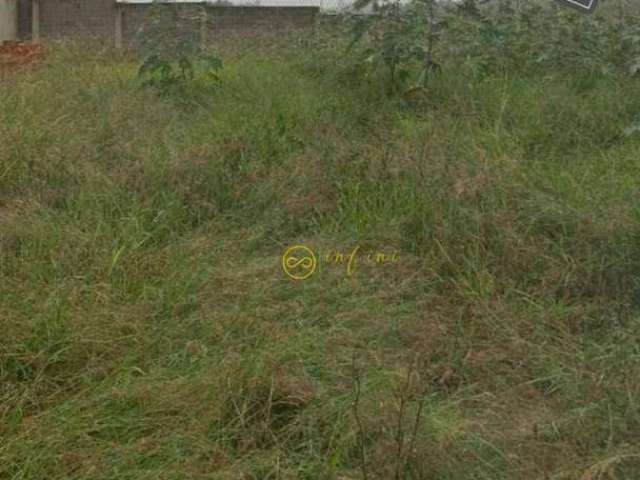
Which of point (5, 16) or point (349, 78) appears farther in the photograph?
point (5, 16)

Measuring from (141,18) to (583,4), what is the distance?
7.24 meters

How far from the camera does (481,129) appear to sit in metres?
4.22

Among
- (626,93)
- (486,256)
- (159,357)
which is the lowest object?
(159,357)

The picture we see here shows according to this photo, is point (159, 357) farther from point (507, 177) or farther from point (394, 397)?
point (507, 177)

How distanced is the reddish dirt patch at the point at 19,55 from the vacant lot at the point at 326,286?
1310mm

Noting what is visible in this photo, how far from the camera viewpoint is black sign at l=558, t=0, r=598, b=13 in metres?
2.28

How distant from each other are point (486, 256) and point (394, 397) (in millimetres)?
1011

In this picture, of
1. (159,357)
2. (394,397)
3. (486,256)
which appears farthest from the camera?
(486,256)

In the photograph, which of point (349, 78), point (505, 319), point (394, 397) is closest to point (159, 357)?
point (394, 397)

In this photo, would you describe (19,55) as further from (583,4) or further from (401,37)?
(583,4)

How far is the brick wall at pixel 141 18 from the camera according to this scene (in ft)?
18.7
